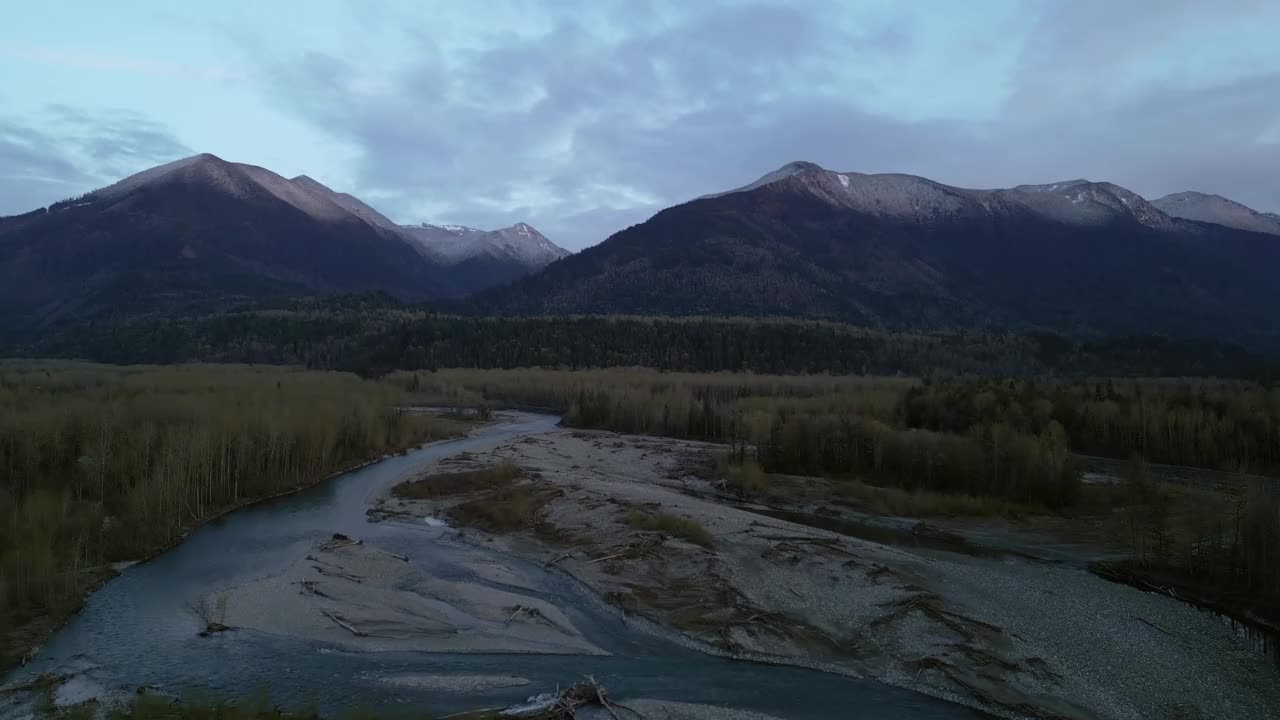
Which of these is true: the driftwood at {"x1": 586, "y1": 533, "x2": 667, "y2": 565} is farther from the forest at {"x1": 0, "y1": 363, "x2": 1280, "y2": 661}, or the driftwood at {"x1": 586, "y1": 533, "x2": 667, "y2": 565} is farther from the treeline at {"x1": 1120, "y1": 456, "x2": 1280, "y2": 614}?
the treeline at {"x1": 1120, "y1": 456, "x2": 1280, "y2": 614}

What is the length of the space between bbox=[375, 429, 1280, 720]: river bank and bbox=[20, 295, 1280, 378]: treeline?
305 feet

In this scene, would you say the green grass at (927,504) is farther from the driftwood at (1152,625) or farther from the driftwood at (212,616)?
the driftwood at (212,616)

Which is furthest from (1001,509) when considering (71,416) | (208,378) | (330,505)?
(208,378)

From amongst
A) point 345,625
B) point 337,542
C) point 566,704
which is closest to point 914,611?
point 566,704

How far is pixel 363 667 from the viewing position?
19.0 m

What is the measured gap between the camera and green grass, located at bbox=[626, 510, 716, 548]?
96.4 feet

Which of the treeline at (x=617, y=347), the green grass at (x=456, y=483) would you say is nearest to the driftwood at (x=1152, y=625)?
the green grass at (x=456, y=483)

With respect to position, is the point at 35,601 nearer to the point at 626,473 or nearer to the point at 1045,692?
the point at 1045,692

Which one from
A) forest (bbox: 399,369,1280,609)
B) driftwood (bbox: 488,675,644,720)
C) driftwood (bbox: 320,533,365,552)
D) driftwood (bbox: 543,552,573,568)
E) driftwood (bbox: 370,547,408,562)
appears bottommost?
driftwood (bbox: 543,552,573,568)

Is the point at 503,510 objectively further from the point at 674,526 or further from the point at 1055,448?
the point at 1055,448

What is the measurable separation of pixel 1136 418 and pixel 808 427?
2260cm

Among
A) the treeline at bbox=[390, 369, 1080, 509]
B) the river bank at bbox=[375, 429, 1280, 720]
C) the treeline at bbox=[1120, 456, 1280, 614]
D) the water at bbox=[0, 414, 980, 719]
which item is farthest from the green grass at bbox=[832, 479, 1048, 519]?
the water at bbox=[0, 414, 980, 719]

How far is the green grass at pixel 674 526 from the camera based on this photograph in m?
29.4

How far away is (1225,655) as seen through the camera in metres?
19.7
